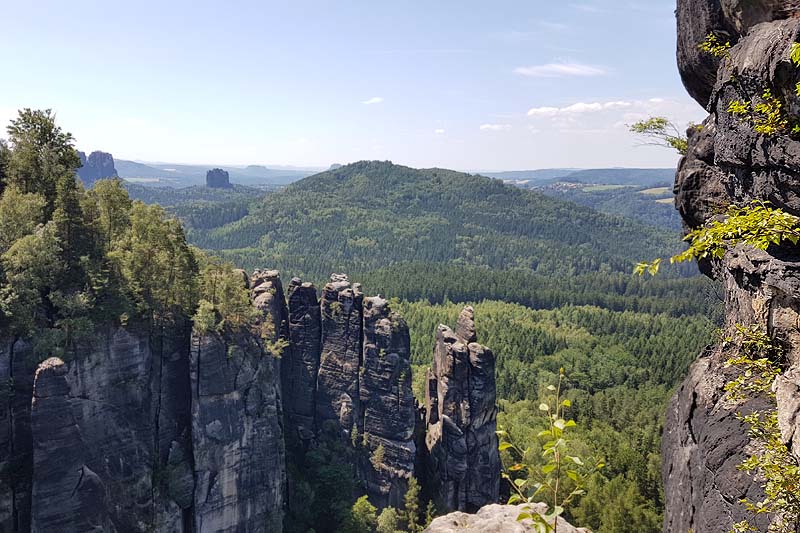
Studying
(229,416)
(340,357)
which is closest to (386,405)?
(340,357)

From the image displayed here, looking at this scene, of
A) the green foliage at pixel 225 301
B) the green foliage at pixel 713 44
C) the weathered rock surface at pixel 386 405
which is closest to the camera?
the green foliage at pixel 713 44

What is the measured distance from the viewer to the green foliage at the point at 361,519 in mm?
41438

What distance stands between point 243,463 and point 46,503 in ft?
39.7

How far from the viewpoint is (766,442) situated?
28.5ft

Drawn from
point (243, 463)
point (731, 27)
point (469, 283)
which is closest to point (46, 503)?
point (243, 463)

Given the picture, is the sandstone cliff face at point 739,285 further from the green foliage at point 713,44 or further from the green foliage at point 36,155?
the green foliage at point 36,155

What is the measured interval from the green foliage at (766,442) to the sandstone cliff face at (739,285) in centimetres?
25

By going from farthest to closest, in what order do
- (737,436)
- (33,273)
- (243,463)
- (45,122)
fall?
(243,463) → (45,122) → (33,273) → (737,436)

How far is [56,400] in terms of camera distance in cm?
2633

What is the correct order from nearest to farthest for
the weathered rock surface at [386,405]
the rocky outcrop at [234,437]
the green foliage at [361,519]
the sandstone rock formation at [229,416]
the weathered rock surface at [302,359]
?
the sandstone rock formation at [229,416]
the rocky outcrop at [234,437]
the green foliage at [361,519]
the weathered rock surface at [386,405]
the weathered rock surface at [302,359]

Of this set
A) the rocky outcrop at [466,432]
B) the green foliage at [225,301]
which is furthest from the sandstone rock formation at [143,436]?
the rocky outcrop at [466,432]

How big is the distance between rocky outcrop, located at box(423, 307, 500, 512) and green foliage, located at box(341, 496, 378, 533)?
607 cm

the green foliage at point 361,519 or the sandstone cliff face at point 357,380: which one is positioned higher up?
the sandstone cliff face at point 357,380

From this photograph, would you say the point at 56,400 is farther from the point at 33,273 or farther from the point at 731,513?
the point at 731,513
